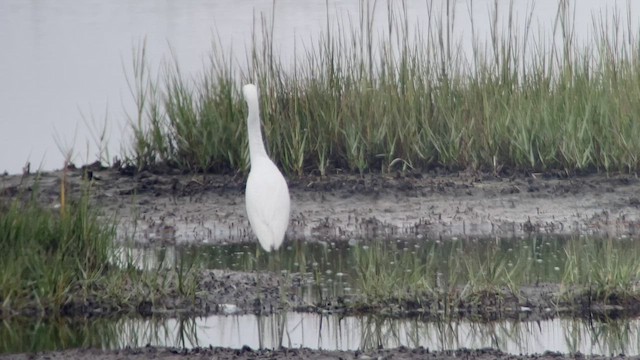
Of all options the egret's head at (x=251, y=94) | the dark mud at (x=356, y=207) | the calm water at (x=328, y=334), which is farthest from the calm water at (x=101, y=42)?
the calm water at (x=328, y=334)

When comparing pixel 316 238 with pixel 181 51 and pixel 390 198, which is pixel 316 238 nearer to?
pixel 390 198

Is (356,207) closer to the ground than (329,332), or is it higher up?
higher up

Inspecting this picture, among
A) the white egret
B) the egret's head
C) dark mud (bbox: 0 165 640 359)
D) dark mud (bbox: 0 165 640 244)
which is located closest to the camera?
the white egret

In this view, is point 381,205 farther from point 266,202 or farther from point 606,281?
point 606,281

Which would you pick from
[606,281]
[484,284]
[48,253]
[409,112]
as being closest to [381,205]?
[409,112]

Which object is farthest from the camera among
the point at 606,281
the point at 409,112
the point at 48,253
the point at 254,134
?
the point at 409,112

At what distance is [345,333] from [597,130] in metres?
4.58

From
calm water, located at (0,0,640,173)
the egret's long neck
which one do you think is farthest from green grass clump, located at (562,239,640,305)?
calm water, located at (0,0,640,173)

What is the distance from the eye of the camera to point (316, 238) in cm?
900

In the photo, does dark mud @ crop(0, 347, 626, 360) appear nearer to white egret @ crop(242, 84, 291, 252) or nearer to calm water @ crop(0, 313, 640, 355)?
calm water @ crop(0, 313, 640, 355)

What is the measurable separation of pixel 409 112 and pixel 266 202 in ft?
9.45

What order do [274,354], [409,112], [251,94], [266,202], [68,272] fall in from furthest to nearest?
[409,112]
[251,94]
[266,202]
[68,272]
[274,354]

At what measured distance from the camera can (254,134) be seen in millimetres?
8539

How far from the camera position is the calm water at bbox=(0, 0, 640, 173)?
51.3ft
